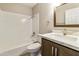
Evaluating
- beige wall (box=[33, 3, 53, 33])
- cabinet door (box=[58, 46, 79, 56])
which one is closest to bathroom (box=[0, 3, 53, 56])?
beige wall (box=[33, 3, 53, 33])

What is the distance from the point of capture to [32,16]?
2.33 m

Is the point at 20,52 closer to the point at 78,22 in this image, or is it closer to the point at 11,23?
the point at 11,23

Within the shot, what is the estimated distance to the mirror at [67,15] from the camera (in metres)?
1.48

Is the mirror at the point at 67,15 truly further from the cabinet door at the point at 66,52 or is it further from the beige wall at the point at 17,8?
the beige wall at the point at 17,8

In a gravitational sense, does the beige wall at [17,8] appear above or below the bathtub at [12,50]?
above

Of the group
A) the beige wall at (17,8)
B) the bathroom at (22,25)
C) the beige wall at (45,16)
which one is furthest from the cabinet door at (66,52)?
the beige wall at (17,8)

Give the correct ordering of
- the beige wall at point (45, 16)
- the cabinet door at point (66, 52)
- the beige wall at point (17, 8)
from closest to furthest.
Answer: the cabinet door at point (66, 52) → the beige wall at point (17, 8) → the beige wall at point (45, 16)

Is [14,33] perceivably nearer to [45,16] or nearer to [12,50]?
[12,50]

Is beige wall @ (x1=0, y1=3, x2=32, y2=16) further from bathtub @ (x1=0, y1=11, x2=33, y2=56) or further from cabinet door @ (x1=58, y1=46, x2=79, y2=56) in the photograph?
cabinet door @ (x1=58, y1=46, x2=79, y2=56)

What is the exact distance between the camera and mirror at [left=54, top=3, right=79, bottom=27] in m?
1.48

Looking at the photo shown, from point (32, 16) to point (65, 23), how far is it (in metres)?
1.03

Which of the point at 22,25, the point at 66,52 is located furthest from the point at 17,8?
the point at 66,52

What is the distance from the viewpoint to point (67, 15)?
1655 millimetres

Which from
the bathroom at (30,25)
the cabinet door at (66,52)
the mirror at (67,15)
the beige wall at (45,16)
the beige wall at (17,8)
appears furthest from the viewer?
the beige wall at (45,16)
